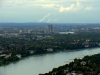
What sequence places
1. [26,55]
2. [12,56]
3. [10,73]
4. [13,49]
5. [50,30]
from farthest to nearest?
[50,30], [13,49], [26,55], [12,56], [10,73]

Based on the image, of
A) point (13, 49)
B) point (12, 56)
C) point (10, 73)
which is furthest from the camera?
point (13, 49)

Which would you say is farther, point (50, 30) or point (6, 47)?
point (50, 30)

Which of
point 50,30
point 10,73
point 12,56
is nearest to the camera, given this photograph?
point 10,73

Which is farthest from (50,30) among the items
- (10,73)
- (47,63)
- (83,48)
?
(10,73)

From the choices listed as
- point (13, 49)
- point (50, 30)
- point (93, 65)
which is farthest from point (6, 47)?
point (50, 30)

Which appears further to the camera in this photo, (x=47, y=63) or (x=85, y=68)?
(x=47, y=63)

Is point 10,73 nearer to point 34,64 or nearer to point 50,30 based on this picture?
point 34,64

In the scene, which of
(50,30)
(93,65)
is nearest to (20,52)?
(93,65)

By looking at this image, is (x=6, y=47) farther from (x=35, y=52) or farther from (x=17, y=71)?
(x=17, y=71)

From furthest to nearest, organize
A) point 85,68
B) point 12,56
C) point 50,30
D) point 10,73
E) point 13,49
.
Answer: point 50,30
point 13,49
point 12,56
point 10,73
point 85,68
